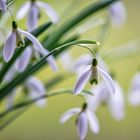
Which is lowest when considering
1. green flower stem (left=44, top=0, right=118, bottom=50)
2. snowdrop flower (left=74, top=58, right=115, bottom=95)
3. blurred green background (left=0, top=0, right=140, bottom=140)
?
blurred green background (left=0, top=0, right=140, bottom=140)

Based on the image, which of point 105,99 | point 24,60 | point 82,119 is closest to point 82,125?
point 82,119

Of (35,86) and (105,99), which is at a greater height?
(35,86)

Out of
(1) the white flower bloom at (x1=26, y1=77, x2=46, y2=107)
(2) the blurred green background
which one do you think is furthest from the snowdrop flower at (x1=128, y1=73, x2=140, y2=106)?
(2) the blurred green background

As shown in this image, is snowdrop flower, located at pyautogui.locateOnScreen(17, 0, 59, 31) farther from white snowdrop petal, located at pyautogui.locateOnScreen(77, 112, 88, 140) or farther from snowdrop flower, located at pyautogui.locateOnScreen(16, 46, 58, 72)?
white snowdrop petal, located at pyautogui.locateOnScreen(77, 112, 88, 140)

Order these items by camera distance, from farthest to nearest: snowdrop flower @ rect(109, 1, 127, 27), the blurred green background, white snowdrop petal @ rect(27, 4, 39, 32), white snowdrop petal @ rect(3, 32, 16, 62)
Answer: the blurred green background → snowdrop flower @ rect(109, 1, 127, 27) → white snowdrop petal @ rect(27, 4, 39, 32) → white snowdrop petal @ rect(3, 32, 16, 62)

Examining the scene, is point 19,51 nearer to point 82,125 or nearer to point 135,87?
point 82,125

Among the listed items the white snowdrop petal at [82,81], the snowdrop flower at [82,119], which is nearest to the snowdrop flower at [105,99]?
the snowdrop flower at [82,119]

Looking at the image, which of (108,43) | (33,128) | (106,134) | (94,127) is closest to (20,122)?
(33,128)
